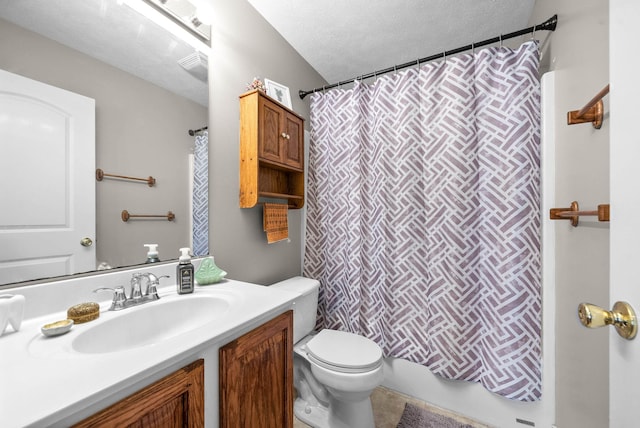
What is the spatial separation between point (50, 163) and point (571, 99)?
6.53 feet

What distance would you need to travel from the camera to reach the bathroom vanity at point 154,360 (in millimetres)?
443

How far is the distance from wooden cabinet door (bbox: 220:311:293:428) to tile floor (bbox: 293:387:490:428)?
0.69m

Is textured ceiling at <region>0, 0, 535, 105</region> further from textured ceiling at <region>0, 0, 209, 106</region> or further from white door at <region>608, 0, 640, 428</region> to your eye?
white door at <region>608, 0, 640, 428</region>

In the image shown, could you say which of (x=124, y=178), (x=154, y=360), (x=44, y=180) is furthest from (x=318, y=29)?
(x=154, y=360)

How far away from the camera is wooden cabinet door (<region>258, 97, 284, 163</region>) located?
136cm

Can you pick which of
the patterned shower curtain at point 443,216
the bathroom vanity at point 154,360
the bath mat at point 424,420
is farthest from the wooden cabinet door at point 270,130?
the bath mat at point 424,420

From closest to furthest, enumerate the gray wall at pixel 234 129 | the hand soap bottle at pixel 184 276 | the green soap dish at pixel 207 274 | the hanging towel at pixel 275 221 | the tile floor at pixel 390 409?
the hand soap bottle at pixel 184 276 → the green soap dish at pixel 207 274 → the gray wall at pixel 234 129 → the tile floor at pixel 390 409 → the hanging towel at pixel 275 221

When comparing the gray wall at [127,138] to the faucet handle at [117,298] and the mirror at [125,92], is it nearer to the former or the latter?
the mirror at [125,92]

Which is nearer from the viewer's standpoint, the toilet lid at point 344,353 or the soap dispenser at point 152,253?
the soap dispenser at point 152,253

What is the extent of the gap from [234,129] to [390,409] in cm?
188

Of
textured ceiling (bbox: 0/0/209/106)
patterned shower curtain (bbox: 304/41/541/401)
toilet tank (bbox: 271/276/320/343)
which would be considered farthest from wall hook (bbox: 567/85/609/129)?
textured ceiling (bbox: 0/0/209/106)

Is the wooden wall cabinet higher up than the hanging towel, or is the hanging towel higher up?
the wooden wall cabinet

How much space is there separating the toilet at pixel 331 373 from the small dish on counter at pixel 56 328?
676 mm

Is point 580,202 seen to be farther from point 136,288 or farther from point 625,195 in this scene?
point 136,288
